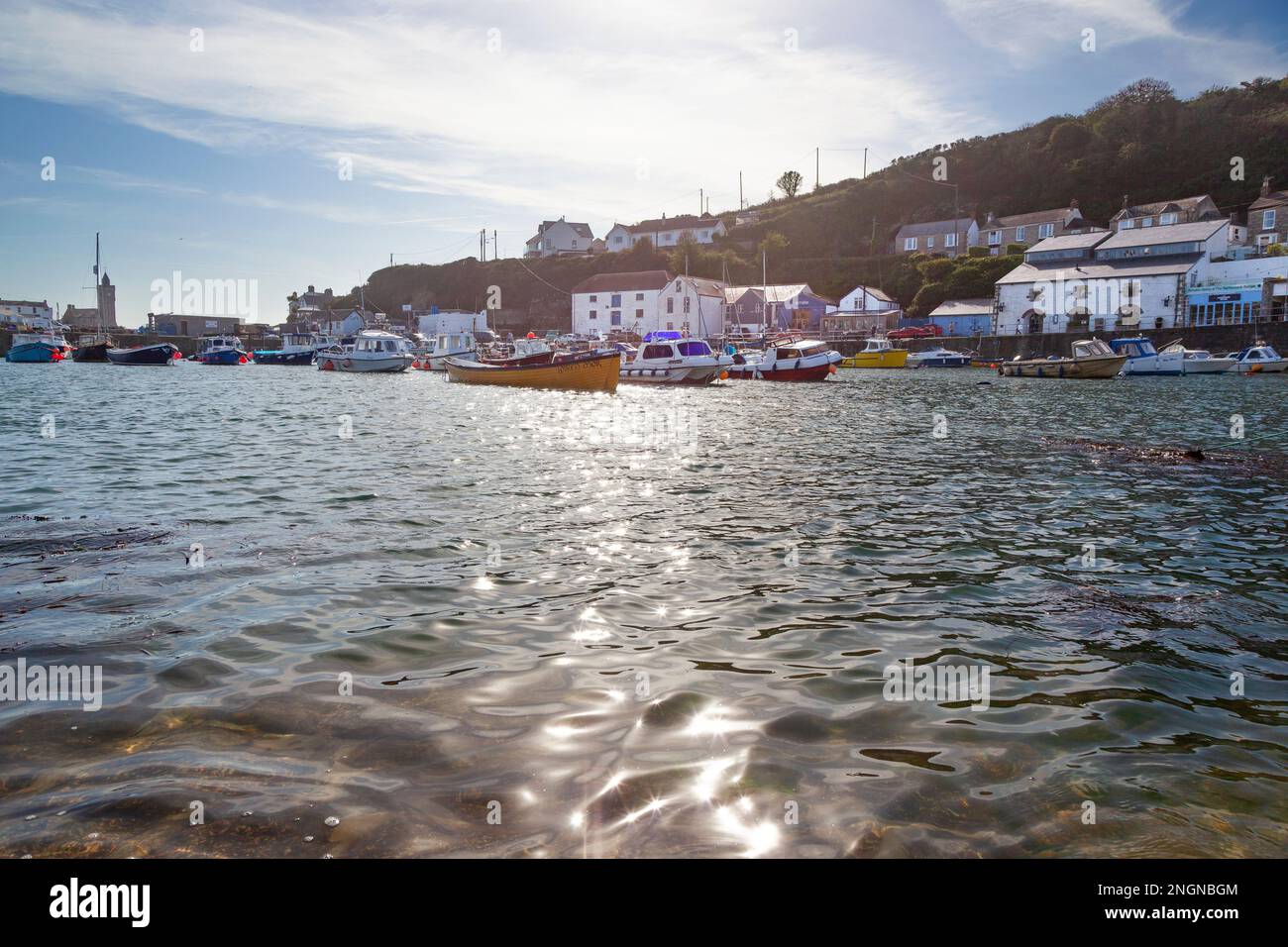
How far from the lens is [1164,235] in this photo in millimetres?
69188

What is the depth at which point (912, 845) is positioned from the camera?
3340mm

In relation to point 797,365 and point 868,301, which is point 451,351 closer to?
point 797,365

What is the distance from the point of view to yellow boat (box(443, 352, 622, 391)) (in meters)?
38.4

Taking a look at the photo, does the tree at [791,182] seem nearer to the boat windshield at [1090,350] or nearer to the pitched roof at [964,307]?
the pitched roof at [964,307]

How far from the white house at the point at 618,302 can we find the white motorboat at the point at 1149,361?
2106 inches

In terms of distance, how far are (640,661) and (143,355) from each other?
282 ft

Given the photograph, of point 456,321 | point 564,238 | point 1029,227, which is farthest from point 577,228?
point 1029,227

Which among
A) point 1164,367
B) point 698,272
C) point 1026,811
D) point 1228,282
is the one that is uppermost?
point 698,272

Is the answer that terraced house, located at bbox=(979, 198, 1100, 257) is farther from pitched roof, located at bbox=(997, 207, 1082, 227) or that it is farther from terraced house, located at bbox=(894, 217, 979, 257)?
terraced house, located at bbox=(894, 217, 979, 257)

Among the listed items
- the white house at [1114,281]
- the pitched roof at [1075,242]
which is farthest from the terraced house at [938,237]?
the white house at [1114,281]

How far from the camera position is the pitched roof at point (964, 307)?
252 feet
